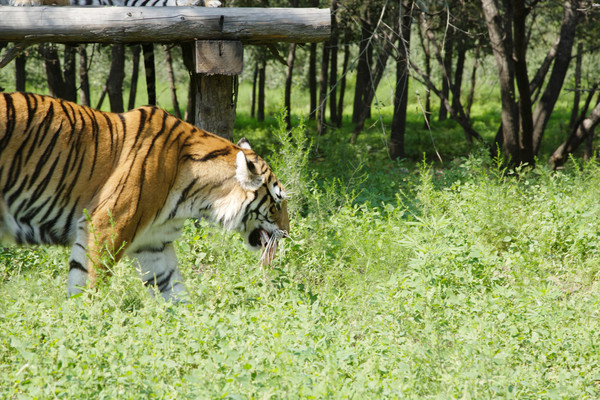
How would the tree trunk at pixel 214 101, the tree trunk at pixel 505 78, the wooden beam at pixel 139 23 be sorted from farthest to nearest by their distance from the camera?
1. the tree trunk at pixel 505 78
2. the tree trunk at pixel 214 101
3. the wooden beam at pixel 139 23

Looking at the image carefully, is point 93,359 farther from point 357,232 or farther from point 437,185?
point 437,185

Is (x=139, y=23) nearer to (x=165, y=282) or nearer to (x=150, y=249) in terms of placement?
(x=150, y=249)

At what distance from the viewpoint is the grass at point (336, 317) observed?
285 cm

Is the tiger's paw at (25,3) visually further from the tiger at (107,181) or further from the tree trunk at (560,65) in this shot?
the tree trunk at (560,65)

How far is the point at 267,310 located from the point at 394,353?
93 centimetres

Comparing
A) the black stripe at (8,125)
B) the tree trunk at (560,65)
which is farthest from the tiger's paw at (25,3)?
the tree trunk at (560,65)

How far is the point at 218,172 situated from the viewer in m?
4.23

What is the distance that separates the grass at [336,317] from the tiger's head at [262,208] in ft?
0.49

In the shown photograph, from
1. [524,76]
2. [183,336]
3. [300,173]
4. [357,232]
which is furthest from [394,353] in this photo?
[524,76]

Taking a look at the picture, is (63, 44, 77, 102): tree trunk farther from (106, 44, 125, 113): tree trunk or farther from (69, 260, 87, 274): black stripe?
(69, 260, 87, 274): black stripe

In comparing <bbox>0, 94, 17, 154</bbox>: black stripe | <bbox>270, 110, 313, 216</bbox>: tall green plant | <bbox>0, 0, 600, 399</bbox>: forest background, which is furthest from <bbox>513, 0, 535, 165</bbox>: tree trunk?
<bbox>0, 94, 17, 154</bbox>: black stripe

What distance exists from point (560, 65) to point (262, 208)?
6181 millimetres

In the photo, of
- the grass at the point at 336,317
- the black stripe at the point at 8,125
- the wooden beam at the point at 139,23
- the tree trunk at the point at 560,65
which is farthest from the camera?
the tree trunk at the point at 560,65

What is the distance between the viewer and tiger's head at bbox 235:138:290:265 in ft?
→ 14.0
